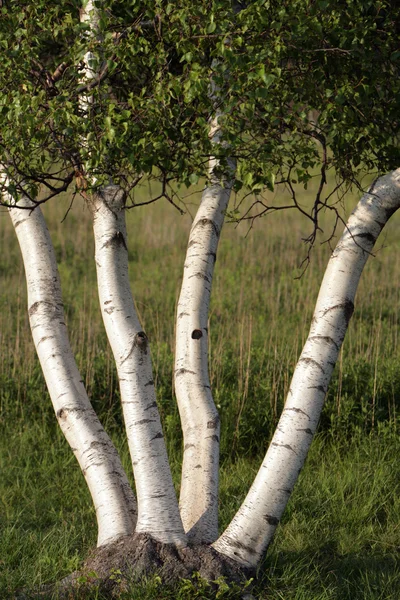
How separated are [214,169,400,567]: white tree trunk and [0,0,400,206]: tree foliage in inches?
13.1

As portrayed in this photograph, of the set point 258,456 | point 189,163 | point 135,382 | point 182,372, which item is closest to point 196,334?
point 182,372

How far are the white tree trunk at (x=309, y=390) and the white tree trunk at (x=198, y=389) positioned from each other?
278 mm

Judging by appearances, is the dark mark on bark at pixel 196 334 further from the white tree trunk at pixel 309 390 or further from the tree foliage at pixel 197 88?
the tree foliage at pixel 197 88

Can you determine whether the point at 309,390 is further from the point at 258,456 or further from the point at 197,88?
the point at 258,456

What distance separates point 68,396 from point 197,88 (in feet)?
7.58

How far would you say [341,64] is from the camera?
17.4ft

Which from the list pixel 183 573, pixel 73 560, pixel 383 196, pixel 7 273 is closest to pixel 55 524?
pixel 73 560

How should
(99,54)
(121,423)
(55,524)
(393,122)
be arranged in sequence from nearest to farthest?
(99,54)
(393,122)
(55,524)
(121,423)

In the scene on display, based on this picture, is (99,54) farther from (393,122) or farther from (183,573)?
(183,573)

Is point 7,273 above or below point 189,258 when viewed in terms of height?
above

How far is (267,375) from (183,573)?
3.71 m

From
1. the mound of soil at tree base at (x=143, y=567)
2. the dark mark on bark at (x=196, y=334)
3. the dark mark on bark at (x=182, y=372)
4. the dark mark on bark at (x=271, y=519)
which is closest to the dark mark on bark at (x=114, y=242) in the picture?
the dark mark on bark at (x=196, y=334)

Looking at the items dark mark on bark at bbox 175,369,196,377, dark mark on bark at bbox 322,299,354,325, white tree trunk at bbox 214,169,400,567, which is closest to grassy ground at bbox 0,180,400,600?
white tree trunk at bbox 214,169,400,567

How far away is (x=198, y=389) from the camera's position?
553 centimetres
